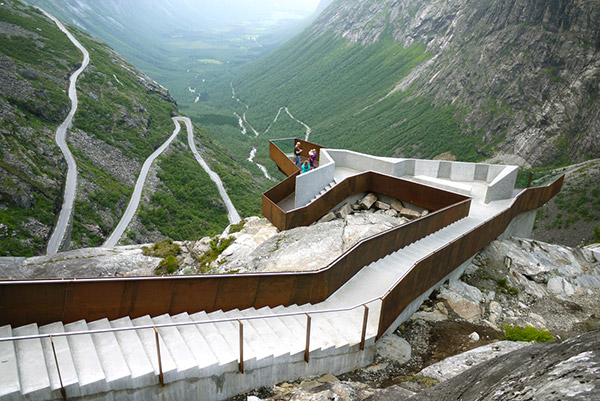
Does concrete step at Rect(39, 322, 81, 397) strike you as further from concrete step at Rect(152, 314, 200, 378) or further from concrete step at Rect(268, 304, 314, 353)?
concrete step at Rect(268, 304, 314, 353)

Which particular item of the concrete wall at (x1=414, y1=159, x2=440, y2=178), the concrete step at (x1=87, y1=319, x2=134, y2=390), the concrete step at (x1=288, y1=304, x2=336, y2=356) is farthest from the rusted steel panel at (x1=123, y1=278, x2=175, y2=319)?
the concrete wall at (x1=414, y1=159, x2=440, y2=178)

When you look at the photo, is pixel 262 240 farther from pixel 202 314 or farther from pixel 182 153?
pixel 182 153

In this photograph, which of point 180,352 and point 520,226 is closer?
point 180,352

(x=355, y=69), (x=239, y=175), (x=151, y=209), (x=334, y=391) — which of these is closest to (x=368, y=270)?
(x=334, y=391)

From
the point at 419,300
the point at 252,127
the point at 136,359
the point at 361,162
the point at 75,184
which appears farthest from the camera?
the point at 252,127

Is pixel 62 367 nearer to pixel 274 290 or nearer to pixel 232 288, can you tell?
pixel 232 288

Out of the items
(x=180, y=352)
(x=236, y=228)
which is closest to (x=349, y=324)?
(x=180, y=352)

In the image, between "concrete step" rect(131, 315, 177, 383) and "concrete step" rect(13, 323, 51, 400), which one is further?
"concrete step" rect(131, 315, 177, 383)
